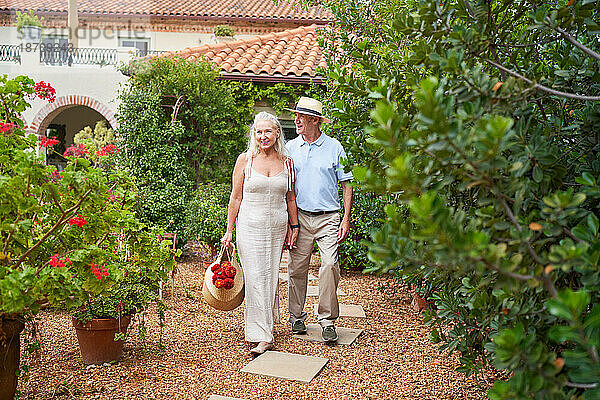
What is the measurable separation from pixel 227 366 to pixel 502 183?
3.26 metres

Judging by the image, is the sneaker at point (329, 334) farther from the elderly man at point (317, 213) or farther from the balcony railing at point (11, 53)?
the balcony railing at point (11, 53)

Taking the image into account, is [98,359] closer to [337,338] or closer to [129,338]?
[129,338]

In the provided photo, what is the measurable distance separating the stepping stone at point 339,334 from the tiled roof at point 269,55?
20.2 feet

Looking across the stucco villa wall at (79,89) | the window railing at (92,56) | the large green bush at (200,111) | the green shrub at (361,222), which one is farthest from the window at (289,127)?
the window railing at (92,56)

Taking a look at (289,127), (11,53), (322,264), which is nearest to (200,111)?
(289,127)

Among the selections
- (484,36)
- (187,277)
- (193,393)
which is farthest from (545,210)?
(187,277)

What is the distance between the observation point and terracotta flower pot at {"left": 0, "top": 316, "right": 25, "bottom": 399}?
11.2ft

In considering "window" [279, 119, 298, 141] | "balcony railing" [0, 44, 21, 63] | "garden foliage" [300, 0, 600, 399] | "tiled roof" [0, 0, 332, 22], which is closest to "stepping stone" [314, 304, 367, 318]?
"garden foliage" [300, 0, 600, 399]

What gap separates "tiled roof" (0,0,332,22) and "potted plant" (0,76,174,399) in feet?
54.8

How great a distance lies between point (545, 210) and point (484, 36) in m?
A: 0.77

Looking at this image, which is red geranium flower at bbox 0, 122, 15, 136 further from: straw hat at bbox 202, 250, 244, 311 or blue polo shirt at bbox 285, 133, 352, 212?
blue polo shirt at bbox 285, 133, 352, 212

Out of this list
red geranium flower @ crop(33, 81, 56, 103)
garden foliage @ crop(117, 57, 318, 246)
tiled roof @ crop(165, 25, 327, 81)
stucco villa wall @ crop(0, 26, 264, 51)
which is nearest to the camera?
red geranium flower @ crop(33, 81, 56, 103)

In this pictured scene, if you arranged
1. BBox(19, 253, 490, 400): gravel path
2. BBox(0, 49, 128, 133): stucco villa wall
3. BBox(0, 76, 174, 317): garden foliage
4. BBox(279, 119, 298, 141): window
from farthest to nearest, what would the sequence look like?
BBox(0, 49, 128, 133): stucco villa wall
BBox(279, 119, 298, 141): window
BBox(19, 253, 490, 400): gravel path
BBox(0, 76, 174, 317): garden foliage

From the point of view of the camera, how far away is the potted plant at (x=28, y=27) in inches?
741
